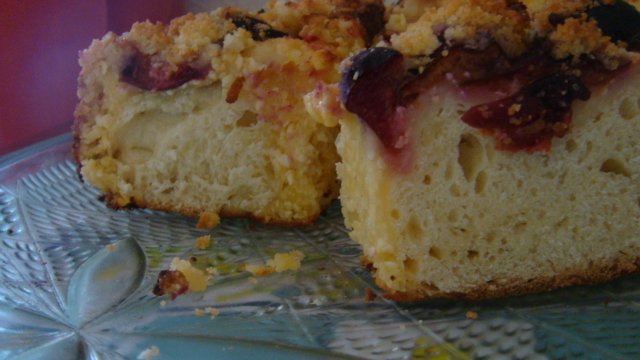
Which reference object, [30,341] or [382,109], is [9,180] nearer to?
[30,341]

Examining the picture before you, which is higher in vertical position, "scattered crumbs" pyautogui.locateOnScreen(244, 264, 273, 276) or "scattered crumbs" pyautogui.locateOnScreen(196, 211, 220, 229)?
"scattered crumbs" pyautogui.locateOnScreen(196, 211, 220, 229)

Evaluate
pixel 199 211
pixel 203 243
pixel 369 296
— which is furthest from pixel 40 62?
pixel 369 296

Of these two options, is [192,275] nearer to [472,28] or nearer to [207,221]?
[207,221]

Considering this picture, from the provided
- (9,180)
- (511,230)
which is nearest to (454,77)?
(511,230)

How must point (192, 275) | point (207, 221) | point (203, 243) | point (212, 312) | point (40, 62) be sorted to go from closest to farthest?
point (212, 312), point (192, 275), point (203, 243), point (207, 221), point (40, 62)

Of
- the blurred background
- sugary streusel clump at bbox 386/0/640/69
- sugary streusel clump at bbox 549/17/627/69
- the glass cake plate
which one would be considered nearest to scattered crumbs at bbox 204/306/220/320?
the glass cake plate

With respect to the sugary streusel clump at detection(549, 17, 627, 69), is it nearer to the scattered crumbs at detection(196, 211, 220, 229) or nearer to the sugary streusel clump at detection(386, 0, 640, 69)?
the sugary streusel clump at detection(386, 0, 640, 69)

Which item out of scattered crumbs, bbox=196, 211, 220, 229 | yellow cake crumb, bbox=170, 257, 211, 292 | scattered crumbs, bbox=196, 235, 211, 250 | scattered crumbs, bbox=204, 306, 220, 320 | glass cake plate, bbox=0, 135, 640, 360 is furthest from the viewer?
scattered crumbs, bbox=196, 211, 220, 229
